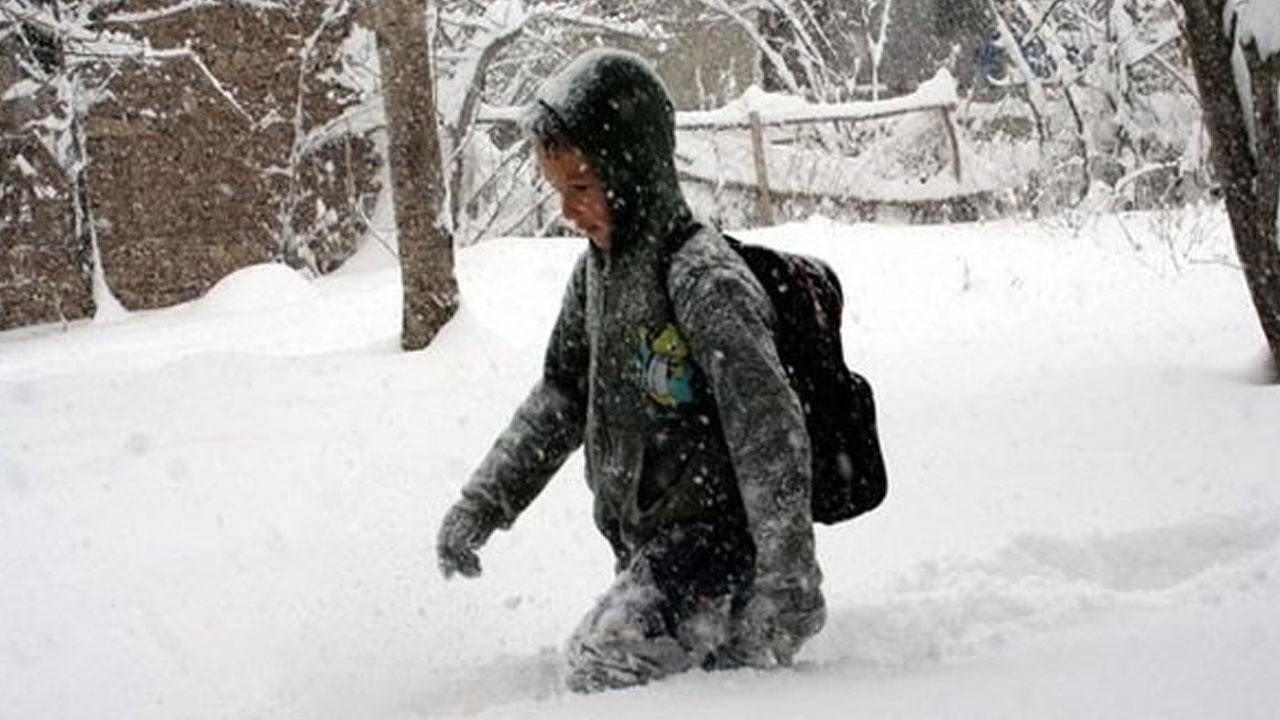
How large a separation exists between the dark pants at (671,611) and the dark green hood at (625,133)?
0.56 meters

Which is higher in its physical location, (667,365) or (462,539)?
(667,365)

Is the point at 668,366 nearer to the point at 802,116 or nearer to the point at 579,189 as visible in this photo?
the point at 579,189

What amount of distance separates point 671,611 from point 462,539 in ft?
1.86

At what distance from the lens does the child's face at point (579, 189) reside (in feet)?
8.20

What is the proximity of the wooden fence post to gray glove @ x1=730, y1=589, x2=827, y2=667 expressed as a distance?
10920mm

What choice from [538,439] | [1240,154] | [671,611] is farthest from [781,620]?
[1240,154]

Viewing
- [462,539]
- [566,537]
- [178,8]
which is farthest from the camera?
[178,8]

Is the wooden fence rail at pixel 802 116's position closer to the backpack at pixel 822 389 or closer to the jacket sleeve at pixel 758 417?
the backpack at pixel 822 389

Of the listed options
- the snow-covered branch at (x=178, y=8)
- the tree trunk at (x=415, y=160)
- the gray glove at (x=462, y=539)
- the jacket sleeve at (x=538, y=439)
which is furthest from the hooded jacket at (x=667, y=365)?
the snow-covered branch at (x=178, y=8)

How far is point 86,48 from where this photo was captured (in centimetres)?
1107

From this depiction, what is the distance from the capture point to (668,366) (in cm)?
248

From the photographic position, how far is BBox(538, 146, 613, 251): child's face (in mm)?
2498

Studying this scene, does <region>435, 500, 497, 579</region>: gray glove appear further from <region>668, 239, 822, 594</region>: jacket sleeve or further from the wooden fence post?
the wooden fence post

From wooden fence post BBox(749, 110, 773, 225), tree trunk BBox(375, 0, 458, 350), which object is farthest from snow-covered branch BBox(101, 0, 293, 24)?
tree trunk BBox(375, 0, 458, 350)
